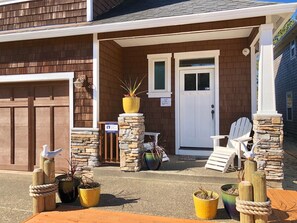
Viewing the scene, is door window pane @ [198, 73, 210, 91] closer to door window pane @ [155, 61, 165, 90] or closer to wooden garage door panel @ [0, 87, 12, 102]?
door window pane @ [155, 61, 165, 90]

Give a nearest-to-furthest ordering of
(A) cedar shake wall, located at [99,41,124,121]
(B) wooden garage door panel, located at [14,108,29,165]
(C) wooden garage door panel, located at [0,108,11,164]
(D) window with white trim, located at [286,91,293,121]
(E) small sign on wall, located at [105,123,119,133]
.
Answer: (E) small sign on wall, located at [105,123,119,133]
(A) cedar shake wall, located at [99,41,124,121]
(B) wooden garage door panel, located at [14,108,29,165]
(C) wooden garage door panel, located at [0,108,11,164]
(D) window with white trim, located at [286,91,293,121]

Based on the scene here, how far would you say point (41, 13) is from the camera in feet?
18.0

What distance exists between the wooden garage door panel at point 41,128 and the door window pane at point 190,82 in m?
3.02

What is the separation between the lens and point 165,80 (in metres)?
5.80

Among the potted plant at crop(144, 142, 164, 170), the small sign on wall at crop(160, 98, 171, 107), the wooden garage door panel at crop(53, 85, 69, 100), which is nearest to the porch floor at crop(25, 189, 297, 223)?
the potted plant at crop(144, 142, 164, 170)

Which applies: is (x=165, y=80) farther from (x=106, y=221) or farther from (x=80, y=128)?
(x=106, y=221)

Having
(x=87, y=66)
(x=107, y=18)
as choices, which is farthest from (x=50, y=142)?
(x=107, y=18)

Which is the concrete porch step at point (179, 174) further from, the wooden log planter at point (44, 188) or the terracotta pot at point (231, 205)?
the wooden log planter at point (44, 188)

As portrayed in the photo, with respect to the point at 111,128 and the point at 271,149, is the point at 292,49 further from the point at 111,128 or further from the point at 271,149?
the point at 111,128

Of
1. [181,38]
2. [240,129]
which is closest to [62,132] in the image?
[181,38]

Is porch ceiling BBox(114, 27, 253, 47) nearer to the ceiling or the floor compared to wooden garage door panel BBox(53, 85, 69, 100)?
nearer to the ceiling

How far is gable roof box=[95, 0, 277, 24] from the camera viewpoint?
423 cm

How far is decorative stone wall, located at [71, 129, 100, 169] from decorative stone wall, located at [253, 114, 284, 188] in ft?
8.99

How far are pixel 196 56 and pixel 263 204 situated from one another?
3.88 metres
